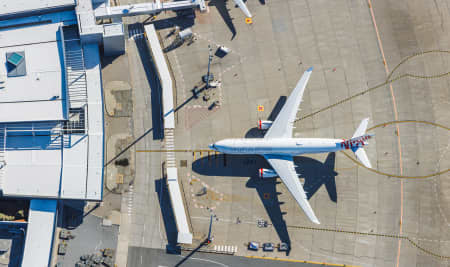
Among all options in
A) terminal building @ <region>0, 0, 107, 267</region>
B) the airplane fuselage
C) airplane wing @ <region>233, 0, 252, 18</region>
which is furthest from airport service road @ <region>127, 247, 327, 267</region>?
airplane wing @ <region>233, 0, 252, 18</region>

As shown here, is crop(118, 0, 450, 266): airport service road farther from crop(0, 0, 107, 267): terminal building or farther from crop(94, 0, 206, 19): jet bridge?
crop(0, 0, 107, 267): terminal building

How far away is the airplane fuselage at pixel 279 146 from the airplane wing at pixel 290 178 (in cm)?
143

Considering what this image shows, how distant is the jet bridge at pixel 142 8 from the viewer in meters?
52.9

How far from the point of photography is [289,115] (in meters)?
52.5

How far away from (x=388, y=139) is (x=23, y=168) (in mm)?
66934

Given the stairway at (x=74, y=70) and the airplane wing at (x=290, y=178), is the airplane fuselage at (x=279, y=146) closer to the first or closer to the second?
the airplane wing at (x=290, y=178)

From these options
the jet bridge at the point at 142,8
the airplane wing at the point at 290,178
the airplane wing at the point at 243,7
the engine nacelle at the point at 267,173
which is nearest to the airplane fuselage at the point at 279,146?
the airplane wing at the point at 290,178

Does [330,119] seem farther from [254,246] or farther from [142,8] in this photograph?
[142,8]

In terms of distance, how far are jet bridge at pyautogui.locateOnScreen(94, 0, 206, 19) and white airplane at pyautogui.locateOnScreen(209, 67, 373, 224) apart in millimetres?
25263

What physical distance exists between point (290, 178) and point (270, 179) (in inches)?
175

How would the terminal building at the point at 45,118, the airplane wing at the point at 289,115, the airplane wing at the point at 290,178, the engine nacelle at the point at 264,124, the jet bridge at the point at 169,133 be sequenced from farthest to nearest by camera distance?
1. the engine nacelle at the point at 264,124
2. the jet bridge at the point at 169,133
3. the airplane wing at the point at 289,115
4. the airplane wing at the point at 290,178
5. the terminal building at the point at 45,118

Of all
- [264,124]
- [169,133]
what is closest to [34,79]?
[169,133]

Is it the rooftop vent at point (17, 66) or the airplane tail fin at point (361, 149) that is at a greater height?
the rooftop vent at point (17, 66)

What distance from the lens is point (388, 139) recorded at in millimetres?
55156
